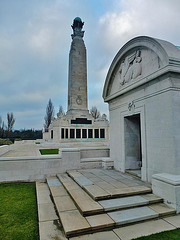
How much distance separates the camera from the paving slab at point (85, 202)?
10.9 ft

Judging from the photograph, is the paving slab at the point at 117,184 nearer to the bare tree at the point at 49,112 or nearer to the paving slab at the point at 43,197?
the paving slab at the point at 43,197

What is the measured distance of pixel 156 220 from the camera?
3.27 meters

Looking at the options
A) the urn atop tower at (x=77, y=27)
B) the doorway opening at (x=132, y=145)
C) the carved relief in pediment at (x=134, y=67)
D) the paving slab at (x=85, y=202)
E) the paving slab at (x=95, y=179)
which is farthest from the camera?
the urn atop tower at (x=77, y=27)

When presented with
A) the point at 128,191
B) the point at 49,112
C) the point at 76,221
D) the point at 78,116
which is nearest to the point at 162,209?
the point at 128,191

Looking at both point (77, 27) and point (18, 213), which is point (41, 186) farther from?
point (77, 27)

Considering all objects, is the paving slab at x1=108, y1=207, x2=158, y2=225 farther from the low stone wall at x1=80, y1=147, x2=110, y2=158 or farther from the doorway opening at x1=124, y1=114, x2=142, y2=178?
the low stone wall at x1=80, y1=147, x2=110, y2=158

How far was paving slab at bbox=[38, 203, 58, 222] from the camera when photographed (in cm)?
342

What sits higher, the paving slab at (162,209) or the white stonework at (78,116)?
the white stonework at (78,116)

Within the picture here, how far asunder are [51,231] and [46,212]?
2.63 ft

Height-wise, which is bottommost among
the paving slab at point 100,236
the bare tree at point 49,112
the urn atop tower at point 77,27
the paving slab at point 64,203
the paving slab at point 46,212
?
the paving slab at point 46,212

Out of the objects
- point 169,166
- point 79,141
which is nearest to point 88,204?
point 169,166

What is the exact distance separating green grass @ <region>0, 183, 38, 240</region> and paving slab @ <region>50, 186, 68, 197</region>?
0.56m

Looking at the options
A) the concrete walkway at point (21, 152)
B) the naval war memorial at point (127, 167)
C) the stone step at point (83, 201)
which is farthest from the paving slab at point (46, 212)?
the concrete walkway at point (21, 152)

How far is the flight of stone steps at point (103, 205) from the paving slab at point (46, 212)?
5.0 inches
